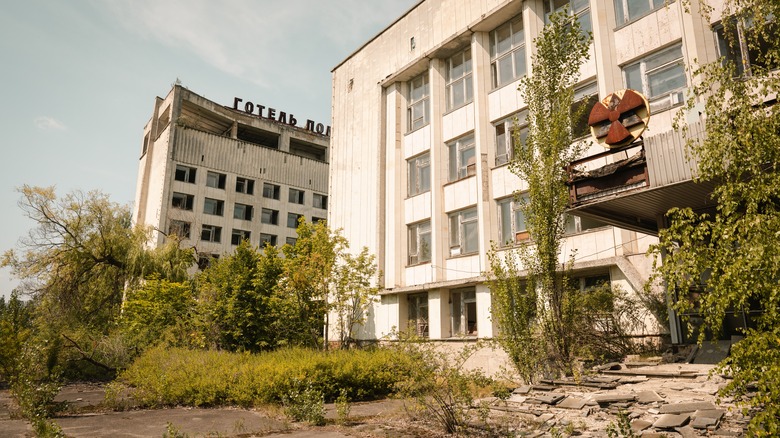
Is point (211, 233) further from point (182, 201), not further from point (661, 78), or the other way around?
point (661, 78)

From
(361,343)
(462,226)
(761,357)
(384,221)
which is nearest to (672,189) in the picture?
(761,357)

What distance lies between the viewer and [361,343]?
A: 23609 millimetres

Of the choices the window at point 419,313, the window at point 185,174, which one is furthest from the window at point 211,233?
the window at point 419,313

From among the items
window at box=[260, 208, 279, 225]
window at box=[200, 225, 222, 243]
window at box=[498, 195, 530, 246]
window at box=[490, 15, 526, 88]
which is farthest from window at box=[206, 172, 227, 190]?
window at box=[498, 195, 530, 246]

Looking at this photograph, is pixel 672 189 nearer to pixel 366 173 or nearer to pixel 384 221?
pixel 384 221

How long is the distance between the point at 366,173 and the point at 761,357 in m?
21.3

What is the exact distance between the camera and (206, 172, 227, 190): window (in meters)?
45.6

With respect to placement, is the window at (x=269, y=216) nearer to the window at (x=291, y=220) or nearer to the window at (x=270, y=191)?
the window at (x=291, y=220)

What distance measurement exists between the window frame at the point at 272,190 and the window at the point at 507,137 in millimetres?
33782

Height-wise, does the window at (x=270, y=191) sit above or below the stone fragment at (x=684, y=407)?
above

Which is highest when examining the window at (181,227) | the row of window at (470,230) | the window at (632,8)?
the window at (632,8)

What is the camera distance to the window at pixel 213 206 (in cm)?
4519

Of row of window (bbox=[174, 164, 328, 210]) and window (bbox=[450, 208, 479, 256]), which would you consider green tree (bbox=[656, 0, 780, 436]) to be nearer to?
window (bbox=[450, 208, 479, 256])

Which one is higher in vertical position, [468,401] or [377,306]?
[377,306]
